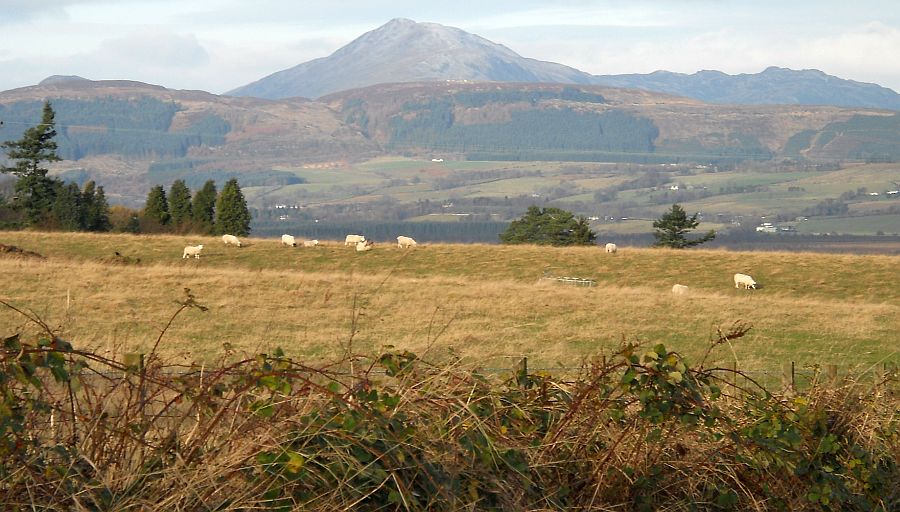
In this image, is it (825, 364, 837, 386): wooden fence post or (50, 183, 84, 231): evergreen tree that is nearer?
(825, 364, 837, 386): wooden fence post

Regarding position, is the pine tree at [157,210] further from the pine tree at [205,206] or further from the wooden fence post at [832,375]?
the wooden fence post at [832,375]

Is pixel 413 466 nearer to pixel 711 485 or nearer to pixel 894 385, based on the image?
pixel 711 485

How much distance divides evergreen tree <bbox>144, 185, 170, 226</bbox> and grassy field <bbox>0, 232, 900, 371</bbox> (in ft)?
92.4

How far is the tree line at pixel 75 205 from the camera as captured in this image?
210ft

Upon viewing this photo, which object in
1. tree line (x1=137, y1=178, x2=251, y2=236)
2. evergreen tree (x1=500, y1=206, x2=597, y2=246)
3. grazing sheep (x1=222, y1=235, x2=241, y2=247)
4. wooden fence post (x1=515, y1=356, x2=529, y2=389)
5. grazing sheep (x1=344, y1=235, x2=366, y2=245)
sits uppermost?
wooden fence post (x1=515, y1=356, x2=529, y2=389)

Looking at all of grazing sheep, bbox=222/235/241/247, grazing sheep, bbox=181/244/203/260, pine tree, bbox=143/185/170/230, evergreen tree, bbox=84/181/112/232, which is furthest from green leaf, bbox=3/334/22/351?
pine tree, bbox=143/185/170/230

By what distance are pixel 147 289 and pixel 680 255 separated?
22.1 m

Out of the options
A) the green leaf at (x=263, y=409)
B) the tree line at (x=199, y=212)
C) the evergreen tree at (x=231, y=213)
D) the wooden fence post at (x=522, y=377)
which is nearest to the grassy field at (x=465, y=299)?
the wooden fence post at (x=522, y=377)

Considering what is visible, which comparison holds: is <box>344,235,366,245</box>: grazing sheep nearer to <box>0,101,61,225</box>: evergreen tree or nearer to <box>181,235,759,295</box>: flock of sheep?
<box>181,235,759,295</box>: flock of sheep

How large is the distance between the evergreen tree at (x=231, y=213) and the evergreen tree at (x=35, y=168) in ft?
35.7

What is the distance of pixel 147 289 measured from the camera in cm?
2670

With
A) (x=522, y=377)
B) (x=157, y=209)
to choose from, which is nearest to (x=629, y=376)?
(x=522, y=377)

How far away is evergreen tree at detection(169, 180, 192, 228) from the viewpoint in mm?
69812

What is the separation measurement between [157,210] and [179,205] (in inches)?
76.6
